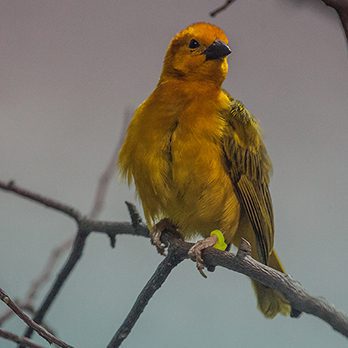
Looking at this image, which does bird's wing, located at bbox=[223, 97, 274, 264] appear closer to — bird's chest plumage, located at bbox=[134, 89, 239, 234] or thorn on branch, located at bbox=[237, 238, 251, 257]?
bird's chest plumage, located at bbox=[134, 89, 239, 234]

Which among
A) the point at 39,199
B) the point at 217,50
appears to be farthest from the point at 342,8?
the point at 39,199

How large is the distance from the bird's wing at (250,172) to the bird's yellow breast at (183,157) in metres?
0.01

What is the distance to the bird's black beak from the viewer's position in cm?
82

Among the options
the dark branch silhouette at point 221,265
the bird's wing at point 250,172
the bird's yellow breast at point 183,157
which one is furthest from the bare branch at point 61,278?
the bird's wing at point 250,172

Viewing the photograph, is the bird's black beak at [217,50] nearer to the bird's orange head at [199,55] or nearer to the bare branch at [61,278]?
the bird's orange head at [199,55]

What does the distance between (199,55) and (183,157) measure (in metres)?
0.14

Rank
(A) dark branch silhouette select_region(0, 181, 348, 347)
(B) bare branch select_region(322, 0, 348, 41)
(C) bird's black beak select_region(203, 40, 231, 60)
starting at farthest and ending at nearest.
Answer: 1. (C) bird's black beak select_region(203, 40, 231, 60)
2. (A) dark branch silhouette select_region(0, 181, 348, 347)
3. (B) bare branch select_region(322, 0, 348, 41)

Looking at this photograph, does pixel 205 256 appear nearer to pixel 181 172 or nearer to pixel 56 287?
pixel 181 172

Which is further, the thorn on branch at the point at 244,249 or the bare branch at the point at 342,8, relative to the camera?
the thorn on branch at the point at 244,249

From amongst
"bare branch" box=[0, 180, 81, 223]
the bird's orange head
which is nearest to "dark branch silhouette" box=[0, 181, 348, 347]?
"bare branch" box=[0, 180, 81, 223]

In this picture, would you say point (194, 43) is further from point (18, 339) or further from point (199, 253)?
point (18, 339)

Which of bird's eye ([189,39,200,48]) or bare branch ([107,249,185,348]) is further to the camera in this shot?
bird's eye ([189,39,200,48])

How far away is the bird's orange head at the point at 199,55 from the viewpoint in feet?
2.73

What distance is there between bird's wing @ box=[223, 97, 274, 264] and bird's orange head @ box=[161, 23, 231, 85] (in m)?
0.07
